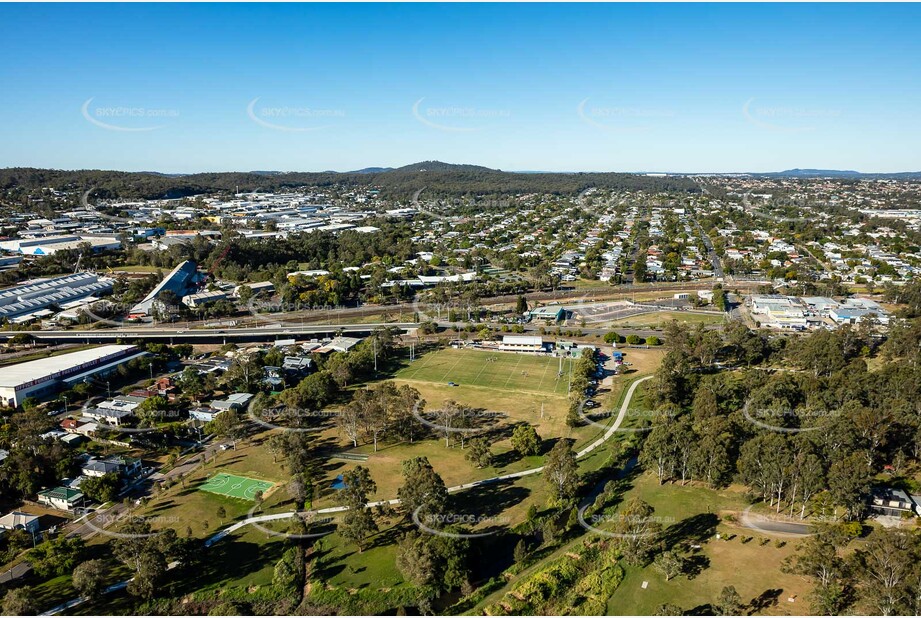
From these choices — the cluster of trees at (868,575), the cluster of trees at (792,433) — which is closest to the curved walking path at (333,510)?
the cluster of trees at (792,433)

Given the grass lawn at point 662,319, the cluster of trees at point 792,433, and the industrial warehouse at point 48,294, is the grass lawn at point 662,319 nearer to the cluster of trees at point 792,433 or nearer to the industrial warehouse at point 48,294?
the cluster of trees at point 792,433

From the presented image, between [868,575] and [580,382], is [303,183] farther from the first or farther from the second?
[868,575]

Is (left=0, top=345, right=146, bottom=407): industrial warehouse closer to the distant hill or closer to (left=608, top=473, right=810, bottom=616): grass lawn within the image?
(left=608, top=473, right=810, bottom=616): grass lawn

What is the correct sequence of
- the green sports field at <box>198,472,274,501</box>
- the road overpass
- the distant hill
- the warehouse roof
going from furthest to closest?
the distant hill < the road overpass < the warehouse roof < the green sports field at <box>198,472,274,501</box>

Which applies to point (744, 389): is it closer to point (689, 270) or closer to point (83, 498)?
point (83, 498)

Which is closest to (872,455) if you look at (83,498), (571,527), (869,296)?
(571,527)

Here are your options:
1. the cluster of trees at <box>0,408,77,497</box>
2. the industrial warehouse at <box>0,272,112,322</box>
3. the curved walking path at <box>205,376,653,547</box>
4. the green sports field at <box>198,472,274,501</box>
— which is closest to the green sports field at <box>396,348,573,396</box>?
the curved walking path at <box>205,376,653,547</box>

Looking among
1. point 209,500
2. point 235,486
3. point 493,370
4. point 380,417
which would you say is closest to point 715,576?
point 380,417
